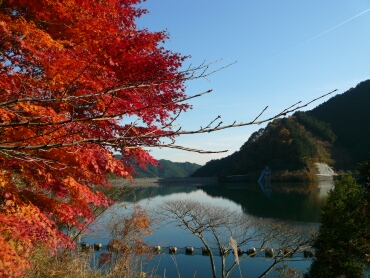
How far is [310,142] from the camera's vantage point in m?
72.3

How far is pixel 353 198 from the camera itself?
12.9 metres

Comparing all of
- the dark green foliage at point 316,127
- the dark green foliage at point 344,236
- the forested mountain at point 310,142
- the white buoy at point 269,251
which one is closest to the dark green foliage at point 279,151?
the forested mountain at point 310,142

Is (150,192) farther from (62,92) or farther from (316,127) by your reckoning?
(62,92)

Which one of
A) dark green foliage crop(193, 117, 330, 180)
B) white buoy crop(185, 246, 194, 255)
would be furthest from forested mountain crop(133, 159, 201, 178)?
white buoy crop(185, 246, 194, 255)

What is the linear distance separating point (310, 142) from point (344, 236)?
6404 centimetres

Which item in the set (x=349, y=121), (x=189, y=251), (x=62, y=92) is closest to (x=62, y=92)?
(x=62, y=92)

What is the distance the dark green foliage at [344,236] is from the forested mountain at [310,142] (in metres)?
53.8

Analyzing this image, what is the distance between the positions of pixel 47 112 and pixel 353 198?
12592 millimetres

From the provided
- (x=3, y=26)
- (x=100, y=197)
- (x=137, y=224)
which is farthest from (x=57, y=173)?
(x=137, y=224)

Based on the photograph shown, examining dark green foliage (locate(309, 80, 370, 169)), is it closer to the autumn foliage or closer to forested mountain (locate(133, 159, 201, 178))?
forested mountain (locate(133, 159, 201, 178))

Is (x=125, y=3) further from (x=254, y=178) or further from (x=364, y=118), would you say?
(x=364, y=118)

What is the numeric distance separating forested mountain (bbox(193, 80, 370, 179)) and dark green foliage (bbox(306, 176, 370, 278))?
53836 millimetres

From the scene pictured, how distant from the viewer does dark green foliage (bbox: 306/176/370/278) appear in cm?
1155

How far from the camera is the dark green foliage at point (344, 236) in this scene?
11551 millimetres
